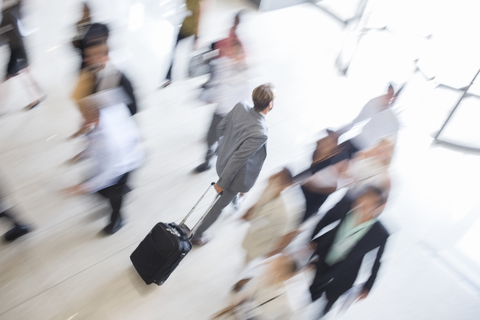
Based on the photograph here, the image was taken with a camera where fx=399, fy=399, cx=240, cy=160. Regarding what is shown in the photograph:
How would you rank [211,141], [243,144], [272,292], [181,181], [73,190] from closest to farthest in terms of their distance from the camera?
[272,292], [243,144], [73,190], [211,141], [181,181]

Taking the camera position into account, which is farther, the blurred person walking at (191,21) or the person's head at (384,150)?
the blurred person walking at (191,21)

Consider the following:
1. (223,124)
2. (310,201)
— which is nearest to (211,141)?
(223,124)

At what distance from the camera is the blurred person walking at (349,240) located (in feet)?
8.47

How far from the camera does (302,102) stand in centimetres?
546

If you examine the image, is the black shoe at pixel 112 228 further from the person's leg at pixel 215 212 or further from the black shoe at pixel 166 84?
the black shoe at pixel 166 84

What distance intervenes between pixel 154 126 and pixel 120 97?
61.8 inches

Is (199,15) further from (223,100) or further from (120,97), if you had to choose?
(120,97)

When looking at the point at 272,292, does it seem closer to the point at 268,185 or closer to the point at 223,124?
the point at 268,185

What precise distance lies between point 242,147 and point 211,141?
1068 mm

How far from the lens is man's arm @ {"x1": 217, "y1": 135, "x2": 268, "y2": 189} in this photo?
2867 mm

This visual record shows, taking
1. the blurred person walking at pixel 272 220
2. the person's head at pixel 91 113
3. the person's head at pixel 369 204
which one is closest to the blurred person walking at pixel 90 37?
the person's head at pixel 91 113

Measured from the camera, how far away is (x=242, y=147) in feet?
9.53

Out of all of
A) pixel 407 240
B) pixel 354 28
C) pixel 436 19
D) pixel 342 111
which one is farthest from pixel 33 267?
pixel 436 19

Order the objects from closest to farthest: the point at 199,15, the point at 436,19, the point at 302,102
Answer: the point at 199,15, the point at 302,102, the point at 436,19
